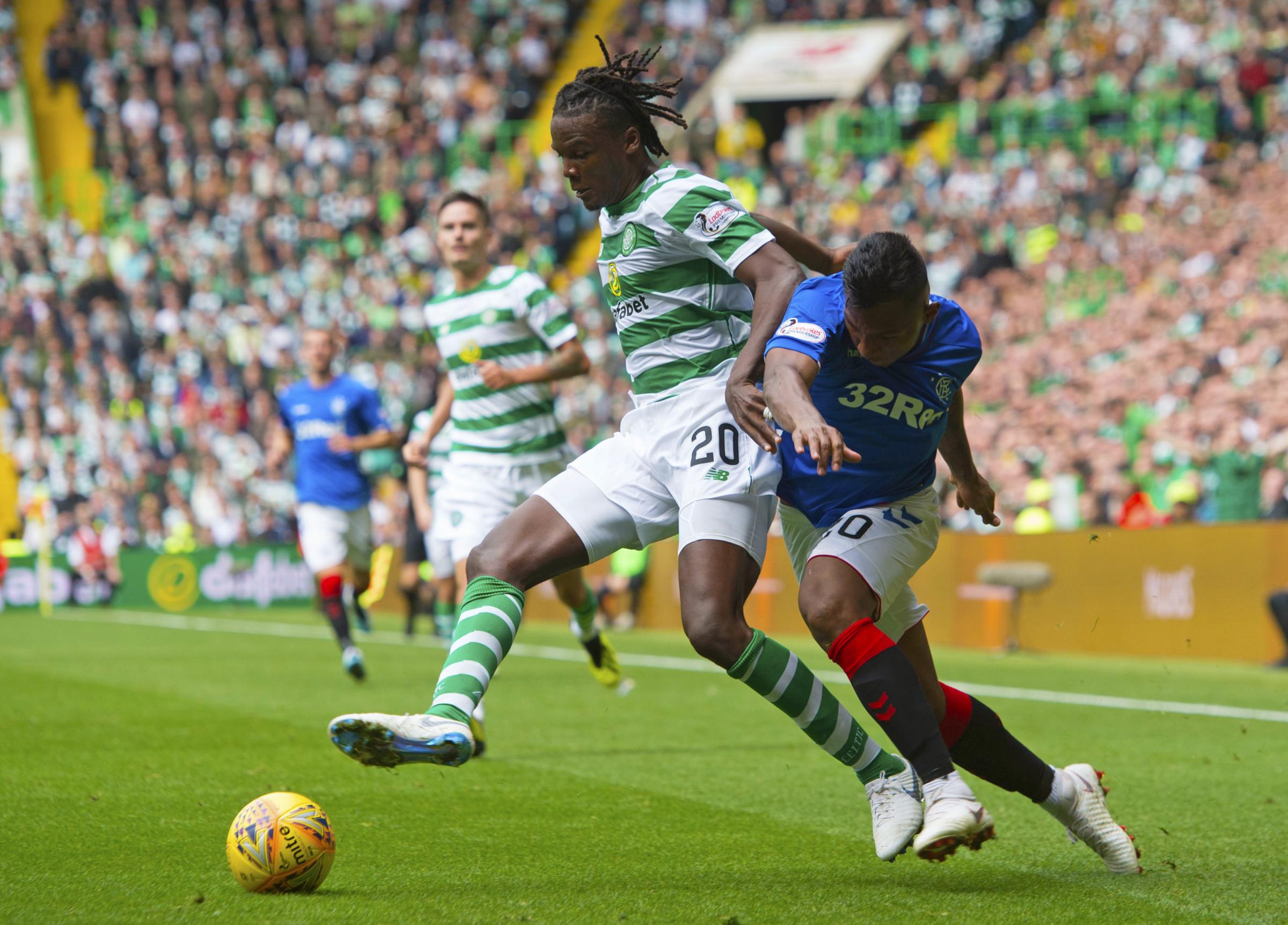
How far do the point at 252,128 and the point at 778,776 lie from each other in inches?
989

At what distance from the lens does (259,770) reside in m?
6.32

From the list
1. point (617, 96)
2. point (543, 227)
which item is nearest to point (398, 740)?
point (617, 96)

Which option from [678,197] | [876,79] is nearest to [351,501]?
A: [678,197]

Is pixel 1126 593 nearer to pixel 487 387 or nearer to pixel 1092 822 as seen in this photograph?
pixel 487 387

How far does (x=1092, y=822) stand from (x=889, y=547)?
984 millimetres

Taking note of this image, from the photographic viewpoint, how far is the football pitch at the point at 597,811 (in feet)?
12.9

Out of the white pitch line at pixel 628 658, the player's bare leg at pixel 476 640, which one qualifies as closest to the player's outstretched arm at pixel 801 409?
the player's bare leg at pixel 476 640

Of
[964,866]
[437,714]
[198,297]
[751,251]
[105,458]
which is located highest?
[751,251]

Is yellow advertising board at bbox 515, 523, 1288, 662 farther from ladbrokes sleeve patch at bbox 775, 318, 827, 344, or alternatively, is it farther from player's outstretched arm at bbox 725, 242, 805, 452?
ladbrokes sleeve patch at bbox 775, 318, 827, 344

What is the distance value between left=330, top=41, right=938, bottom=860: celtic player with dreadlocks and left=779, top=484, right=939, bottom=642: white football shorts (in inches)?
10.8

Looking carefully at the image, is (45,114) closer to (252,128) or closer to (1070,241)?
(252,128)

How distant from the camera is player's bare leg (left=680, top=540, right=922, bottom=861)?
14.4ft

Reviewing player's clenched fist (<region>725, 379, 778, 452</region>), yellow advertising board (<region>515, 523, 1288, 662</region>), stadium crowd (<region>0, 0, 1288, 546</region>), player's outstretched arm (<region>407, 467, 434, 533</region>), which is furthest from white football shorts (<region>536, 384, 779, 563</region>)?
stadium crowd (<region>0, 0, 1288, 546</region>)

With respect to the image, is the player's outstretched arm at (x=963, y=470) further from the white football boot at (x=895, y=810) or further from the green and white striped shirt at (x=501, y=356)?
the green and white striped shirt at (x=501, y=356)
